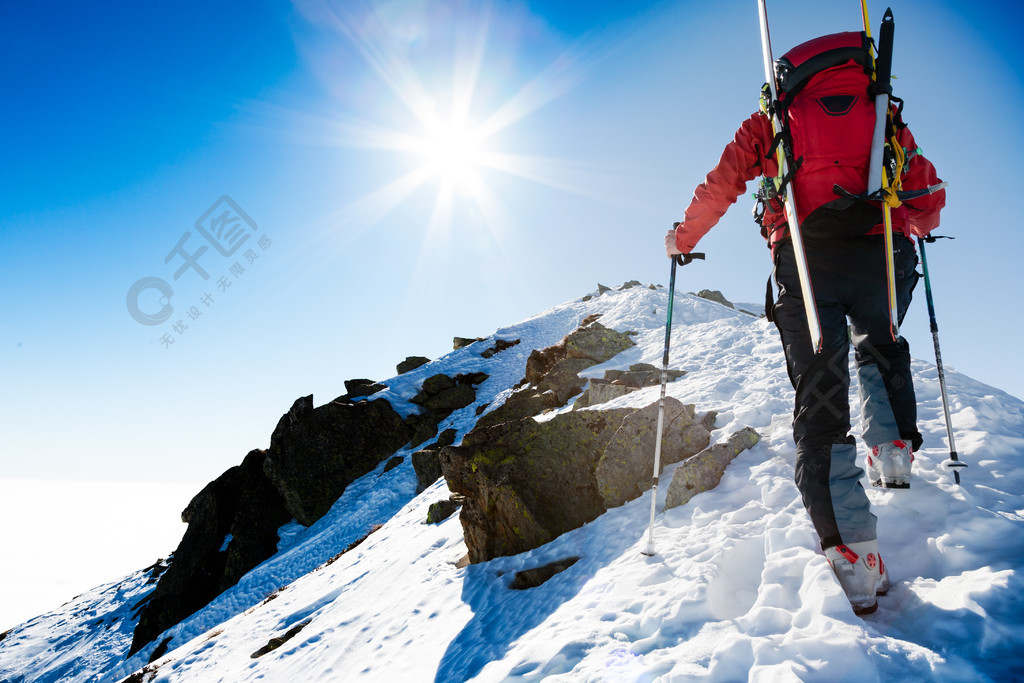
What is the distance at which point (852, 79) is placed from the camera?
2.74m

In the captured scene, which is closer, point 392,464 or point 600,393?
point 600,393

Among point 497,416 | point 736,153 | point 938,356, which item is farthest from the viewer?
point 497,416

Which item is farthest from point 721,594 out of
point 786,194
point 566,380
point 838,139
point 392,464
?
point 392,464

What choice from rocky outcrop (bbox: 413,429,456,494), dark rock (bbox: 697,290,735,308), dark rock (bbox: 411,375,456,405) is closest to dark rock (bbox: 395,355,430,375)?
dark rock (bbox: 411,375,456,405)

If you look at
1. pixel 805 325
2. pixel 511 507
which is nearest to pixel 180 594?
pixel 511 507

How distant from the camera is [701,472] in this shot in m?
4.84

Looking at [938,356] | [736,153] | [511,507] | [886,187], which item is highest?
[736,153]

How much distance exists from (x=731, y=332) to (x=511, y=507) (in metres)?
10.4

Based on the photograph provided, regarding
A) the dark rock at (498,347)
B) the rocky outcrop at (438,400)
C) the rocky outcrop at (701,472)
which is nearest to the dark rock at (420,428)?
the rocky outcrop at (438,400)

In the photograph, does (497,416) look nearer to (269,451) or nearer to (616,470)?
(616,470)

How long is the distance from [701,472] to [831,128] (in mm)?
3428

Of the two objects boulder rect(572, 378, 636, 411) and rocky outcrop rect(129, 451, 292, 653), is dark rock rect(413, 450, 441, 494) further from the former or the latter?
boulder rect(572, 378, 636, 411)

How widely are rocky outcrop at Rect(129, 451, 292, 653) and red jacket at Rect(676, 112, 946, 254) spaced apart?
24.3 metres

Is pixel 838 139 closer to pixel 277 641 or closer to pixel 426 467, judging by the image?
pixel 277 641
